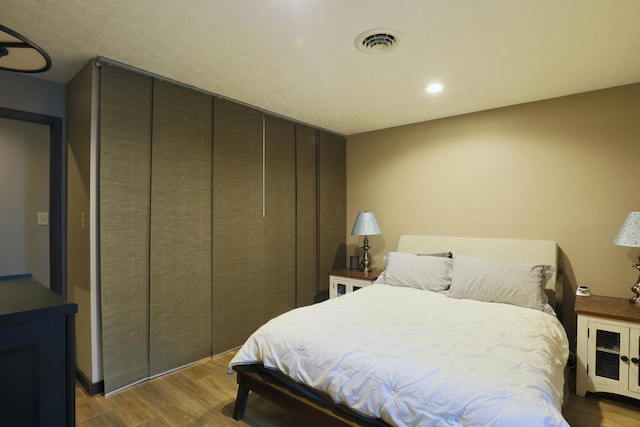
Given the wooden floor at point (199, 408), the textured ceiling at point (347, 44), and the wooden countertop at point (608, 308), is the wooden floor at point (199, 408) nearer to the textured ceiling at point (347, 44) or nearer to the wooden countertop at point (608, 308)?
the wooden countertop at point (608, 308)

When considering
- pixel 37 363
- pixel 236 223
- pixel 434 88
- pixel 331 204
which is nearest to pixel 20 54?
pixel 37 363

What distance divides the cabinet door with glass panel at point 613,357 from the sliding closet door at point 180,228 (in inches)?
117

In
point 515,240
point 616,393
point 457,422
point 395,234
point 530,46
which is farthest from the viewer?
point 395,234

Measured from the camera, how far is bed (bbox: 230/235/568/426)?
1.38 meters

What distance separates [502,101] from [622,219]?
1379mm

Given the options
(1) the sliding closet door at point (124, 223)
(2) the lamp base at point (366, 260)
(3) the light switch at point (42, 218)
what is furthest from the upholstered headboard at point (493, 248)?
(3) the light switch at point (42, 218)

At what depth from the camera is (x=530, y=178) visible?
10.3 ft

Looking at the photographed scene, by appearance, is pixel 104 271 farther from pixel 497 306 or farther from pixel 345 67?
pixel 497 306

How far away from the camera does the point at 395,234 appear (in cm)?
402

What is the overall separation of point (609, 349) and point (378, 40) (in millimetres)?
2633

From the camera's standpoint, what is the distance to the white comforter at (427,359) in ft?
4.42

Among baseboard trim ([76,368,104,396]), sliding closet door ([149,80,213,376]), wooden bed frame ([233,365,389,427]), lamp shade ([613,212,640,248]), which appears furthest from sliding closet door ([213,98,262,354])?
lamp shade ([613,212,640,248])

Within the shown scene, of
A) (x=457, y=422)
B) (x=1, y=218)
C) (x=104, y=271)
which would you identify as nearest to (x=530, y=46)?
(x=457, y=422)

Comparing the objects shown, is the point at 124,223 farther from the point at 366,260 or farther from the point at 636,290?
the point at 636,290
